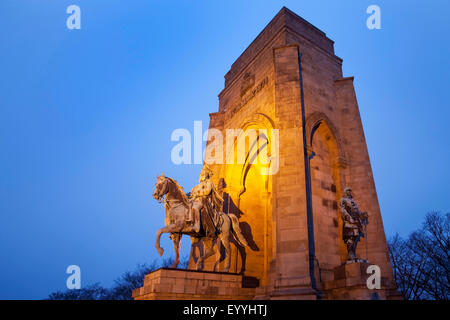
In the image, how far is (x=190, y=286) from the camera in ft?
29.9

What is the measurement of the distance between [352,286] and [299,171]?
3931 millimetres

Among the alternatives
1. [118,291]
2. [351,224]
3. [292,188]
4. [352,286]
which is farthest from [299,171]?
[118,291]

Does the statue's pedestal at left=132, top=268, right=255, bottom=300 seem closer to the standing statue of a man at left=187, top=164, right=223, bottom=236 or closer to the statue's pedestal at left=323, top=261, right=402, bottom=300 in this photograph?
the standing statue of a man at left=187, top=164, right=223, bottom=236

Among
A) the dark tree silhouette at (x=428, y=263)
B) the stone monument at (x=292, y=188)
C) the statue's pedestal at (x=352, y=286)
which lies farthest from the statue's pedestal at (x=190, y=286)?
the dark tree silhouette at (x=428, y=263)

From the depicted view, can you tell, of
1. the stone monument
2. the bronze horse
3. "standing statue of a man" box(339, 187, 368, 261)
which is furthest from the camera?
"standing statue of a man" box(339, 187, 368, 261)

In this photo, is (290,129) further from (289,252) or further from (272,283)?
(272,283)

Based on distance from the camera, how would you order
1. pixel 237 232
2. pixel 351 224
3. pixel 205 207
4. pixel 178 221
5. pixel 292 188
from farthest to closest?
1. pixel 237 232
2. pixel 292 188
3. pixel 351 224
4. pixel 205 207
5. pixel 178 221

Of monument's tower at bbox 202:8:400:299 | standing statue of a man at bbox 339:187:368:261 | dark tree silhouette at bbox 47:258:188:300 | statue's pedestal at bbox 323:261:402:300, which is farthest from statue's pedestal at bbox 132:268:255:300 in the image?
dark tree silhouette at bbox 47:258:188:300

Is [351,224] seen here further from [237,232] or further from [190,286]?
[190,286]

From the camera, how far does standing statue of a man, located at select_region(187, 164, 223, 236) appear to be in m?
10.1

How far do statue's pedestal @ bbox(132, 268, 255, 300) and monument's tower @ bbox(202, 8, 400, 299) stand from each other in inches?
40.3

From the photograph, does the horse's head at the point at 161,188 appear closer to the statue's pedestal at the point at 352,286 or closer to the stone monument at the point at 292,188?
the stone monument at the point at 292,188
